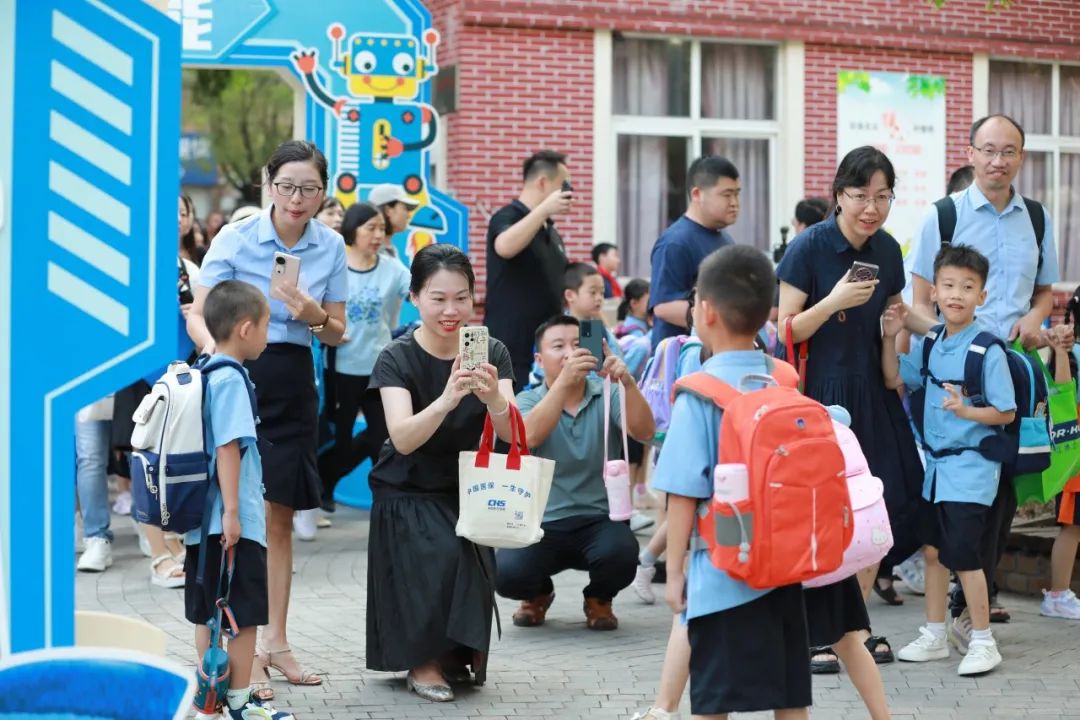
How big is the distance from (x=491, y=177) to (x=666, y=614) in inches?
358

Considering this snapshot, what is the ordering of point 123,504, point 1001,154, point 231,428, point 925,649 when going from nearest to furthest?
point 231,428 → point 925,649 → point 1001,154 → point 123,504

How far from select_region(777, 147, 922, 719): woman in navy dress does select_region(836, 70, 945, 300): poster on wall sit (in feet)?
36.4

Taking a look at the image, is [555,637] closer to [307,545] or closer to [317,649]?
[317,649]

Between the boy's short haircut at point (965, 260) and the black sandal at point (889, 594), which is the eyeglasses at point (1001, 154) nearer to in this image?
the boy's short haircut at point (965, 260)

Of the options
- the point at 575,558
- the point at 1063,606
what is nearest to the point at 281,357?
the point at 575,558

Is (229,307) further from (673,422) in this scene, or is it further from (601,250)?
(601,250)

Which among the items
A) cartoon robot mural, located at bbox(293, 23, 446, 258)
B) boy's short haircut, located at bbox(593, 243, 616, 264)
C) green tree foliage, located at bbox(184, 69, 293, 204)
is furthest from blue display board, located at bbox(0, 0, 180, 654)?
green tree foliage, located at bbox(184, 69, 293, 204)

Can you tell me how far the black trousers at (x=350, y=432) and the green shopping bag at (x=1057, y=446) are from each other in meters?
3.37

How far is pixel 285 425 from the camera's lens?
588 centimetres

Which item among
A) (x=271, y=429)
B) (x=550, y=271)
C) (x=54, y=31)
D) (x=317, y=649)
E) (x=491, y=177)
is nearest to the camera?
(x=54, y=31)

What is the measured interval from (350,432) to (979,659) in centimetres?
414

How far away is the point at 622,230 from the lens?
16.7 metres

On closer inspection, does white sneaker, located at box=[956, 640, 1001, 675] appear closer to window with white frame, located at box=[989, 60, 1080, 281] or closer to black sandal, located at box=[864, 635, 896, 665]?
black sandal, located at box=[864, 635, 896, 665]

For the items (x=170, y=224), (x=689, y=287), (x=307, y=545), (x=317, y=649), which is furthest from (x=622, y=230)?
(x=170, y=224)
